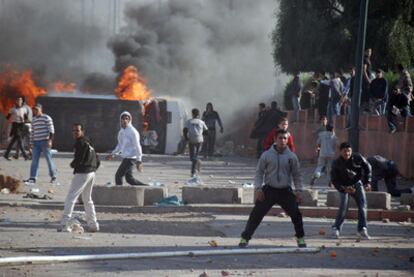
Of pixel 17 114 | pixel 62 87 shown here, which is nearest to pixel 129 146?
pixel 17 114

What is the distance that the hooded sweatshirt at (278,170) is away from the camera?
41.8 ft

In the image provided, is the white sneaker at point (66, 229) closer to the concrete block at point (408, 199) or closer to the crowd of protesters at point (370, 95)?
the concrete block at point (408, 199)

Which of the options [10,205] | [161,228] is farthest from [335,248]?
[10,205]

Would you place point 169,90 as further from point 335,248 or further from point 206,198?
point 335,248

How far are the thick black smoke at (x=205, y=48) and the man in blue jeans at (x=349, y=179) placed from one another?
35327 millimetres

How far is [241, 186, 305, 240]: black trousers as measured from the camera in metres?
12.8

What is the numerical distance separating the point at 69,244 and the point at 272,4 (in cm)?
4148

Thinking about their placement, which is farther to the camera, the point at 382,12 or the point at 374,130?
the point at 382,12

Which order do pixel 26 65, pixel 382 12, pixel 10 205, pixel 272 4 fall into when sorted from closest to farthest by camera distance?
1. pixel 10 205
2. pixel 382 12
3. pixel 26 65
4. pixel 272 4

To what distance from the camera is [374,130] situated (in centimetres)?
2709

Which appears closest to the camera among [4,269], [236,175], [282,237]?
[4,269]

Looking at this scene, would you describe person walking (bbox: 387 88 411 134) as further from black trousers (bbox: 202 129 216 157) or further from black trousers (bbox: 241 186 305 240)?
black trousers (bbox: 241 186 305 240)

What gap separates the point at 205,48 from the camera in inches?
2095

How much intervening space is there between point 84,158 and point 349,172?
3571 mm
